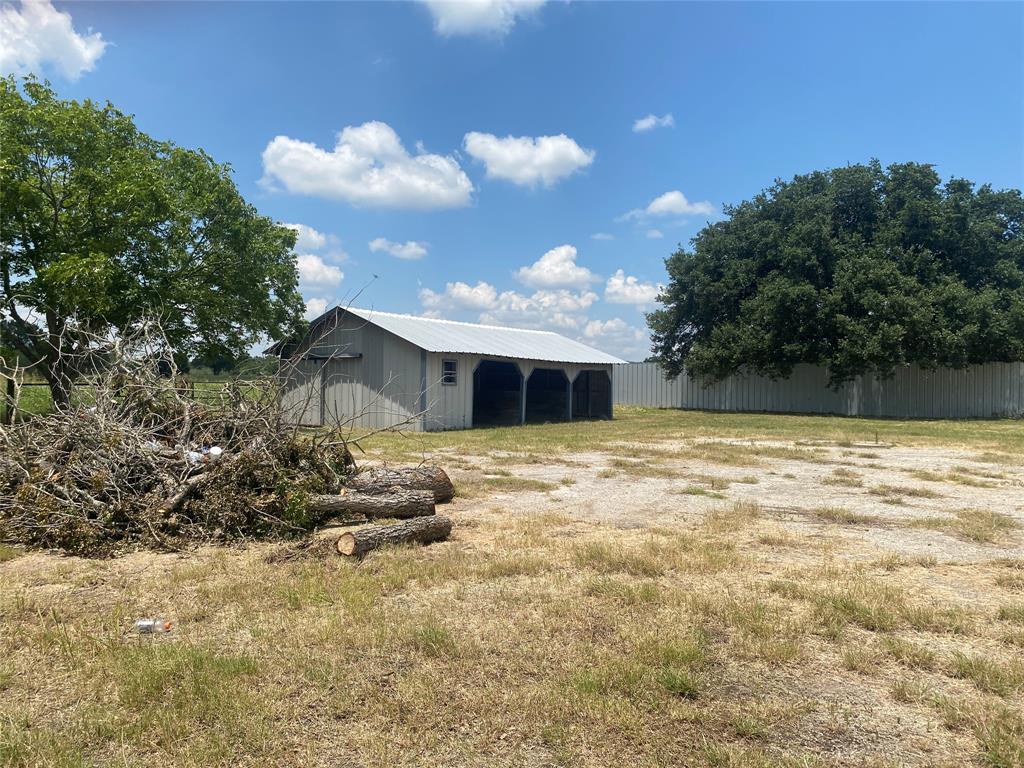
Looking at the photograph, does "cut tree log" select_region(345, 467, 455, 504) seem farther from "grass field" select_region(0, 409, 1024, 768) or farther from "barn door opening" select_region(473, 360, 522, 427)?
"barn door opening" select_region(473, 360, 522, 427)

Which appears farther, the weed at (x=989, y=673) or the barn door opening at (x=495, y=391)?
the barn door opening at (x=495, y=391)

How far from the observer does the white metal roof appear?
20.9 metres

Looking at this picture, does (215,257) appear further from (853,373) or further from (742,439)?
(853,373)

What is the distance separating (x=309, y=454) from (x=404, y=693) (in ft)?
15.0

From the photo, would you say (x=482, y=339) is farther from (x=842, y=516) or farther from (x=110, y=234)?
(x=842, y=516)

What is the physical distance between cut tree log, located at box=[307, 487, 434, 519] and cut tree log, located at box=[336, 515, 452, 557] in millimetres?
787

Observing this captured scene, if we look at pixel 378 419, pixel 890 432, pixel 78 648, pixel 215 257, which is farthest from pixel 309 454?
pixel 890 432

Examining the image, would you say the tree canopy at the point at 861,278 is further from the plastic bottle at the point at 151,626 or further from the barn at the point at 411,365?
the plastic bottle at the point at 151,626

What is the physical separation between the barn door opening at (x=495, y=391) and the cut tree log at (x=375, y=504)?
18.8 m

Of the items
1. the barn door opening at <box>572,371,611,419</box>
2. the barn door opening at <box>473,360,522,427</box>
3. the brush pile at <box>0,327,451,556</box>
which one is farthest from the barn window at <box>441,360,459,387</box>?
the brush pile at <box>0,327,451,556</box>

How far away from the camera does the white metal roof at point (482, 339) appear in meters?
20.9

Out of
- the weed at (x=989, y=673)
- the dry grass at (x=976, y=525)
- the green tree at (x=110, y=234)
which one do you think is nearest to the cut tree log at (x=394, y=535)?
the weed at (x=989, y=673)

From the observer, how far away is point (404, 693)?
128 inches

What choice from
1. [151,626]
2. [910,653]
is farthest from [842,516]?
[151,626]
